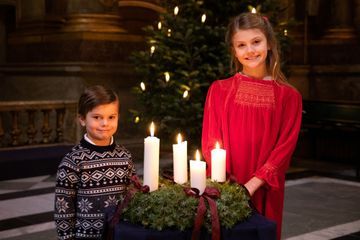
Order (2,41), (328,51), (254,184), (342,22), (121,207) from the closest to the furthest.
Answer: (121,207) → (254,184) → (328,51) → (342,22) → (2,41)

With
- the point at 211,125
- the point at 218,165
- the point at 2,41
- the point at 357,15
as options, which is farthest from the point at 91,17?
the point at 218,165

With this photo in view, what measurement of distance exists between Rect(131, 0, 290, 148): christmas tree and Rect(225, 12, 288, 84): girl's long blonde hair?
4381 millimetres

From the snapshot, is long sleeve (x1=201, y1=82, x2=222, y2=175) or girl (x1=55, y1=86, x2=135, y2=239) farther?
long sleeve (x1=201, y1=82, x2=222, y2=175)

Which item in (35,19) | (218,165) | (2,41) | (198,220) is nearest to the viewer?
(198,220)

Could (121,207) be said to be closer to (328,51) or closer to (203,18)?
(203,18)

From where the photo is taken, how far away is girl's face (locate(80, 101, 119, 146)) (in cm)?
262

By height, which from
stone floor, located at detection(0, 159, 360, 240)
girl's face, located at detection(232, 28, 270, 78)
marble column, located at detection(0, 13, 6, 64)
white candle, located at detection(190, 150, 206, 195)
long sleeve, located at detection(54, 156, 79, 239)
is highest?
marble column, located at detection(0, 13, 6, 64)

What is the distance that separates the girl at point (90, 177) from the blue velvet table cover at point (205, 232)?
23.1 inches

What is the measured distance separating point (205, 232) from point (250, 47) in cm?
95

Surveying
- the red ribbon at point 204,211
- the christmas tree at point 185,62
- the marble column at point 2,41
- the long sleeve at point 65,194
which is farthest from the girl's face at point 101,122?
the marble column at point 2,41

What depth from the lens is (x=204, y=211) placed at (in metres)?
2.00

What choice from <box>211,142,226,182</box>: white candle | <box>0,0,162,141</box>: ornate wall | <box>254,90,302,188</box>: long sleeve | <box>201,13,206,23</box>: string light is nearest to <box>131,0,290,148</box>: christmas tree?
<box>201,13,206,23</box>: string light

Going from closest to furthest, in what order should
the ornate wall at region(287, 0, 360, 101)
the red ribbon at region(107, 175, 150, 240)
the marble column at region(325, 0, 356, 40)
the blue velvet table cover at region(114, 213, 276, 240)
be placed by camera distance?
the blue velvet table cover at region(114, 213, 276, 240) < the red ribbon at region(107, 175, 150, 240) < the ornate wall at region(287, 0, 360, 101) < the marble column at region(325, 0, 356, 40)

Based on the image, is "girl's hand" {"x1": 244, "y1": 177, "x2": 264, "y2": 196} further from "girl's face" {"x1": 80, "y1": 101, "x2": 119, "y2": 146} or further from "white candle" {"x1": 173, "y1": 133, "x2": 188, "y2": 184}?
"girl's face" {"x1": 80, "y1": 101, "x2": 119, "y2": 146}
